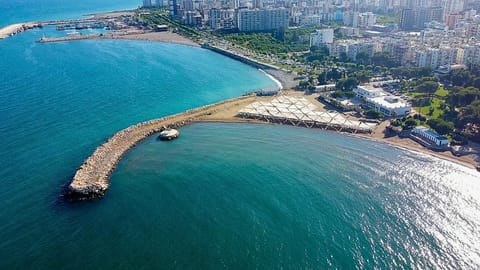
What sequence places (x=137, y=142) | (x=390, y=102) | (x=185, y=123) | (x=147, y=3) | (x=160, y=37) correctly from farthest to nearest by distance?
(x=147, y=3) < (x=160, y=37) < (x=390, y=102) < (x=185, y=123) < (x=137, y=142)

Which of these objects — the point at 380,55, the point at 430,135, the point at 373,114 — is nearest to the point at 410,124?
the point at 430,135

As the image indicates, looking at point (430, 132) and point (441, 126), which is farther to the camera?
point (441, 126)

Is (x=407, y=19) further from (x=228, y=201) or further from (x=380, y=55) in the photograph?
(x=228, y=201)

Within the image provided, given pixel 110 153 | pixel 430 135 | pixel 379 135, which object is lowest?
pixel 110 153

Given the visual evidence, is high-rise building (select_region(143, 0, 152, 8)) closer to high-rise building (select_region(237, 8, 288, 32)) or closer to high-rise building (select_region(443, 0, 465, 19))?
high-rise building (select_region(237, 8, 288, 32))

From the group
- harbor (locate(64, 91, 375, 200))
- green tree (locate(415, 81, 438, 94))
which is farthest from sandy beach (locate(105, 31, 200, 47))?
green tree (locate(415, 81, 438, 94))

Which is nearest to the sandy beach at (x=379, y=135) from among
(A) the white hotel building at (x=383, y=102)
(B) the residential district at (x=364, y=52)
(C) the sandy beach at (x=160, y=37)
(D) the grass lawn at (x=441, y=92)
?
(B) the residential district at (x=364, y=52)

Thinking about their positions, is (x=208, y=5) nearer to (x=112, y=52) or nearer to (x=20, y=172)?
(x=112, y=52)
